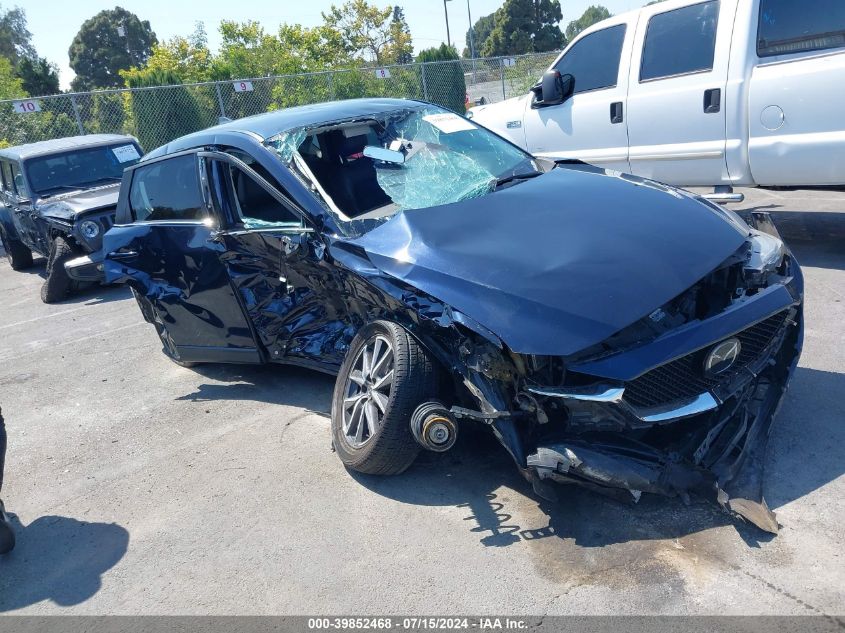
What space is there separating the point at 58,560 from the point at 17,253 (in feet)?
29.9

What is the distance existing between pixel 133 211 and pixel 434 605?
13.5ft

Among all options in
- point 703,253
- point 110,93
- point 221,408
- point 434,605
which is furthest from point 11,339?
point 110,93

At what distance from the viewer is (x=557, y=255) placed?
3293mm

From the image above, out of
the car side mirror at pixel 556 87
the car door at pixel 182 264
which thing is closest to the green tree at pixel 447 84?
the car side mirror at pixel 556 87

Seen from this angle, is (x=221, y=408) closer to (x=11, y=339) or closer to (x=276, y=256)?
(x=276, y=256)

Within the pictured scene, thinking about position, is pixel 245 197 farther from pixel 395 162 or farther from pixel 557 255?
pixel 557 255

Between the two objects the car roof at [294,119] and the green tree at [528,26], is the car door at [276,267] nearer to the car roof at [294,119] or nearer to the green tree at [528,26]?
the car roof at [294,119]

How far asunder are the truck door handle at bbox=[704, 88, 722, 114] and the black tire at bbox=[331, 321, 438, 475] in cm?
428

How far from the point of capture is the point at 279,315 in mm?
4598

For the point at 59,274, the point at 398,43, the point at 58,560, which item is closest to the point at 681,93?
the point at 58,560

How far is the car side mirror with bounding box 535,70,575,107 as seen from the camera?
7.53 m

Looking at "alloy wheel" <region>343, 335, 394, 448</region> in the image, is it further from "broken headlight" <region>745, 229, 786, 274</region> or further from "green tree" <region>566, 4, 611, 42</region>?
"green tree" <region>566, 4, 611, 42</region>

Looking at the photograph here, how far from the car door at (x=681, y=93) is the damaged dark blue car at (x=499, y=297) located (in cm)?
255

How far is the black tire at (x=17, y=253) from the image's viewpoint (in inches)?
439
